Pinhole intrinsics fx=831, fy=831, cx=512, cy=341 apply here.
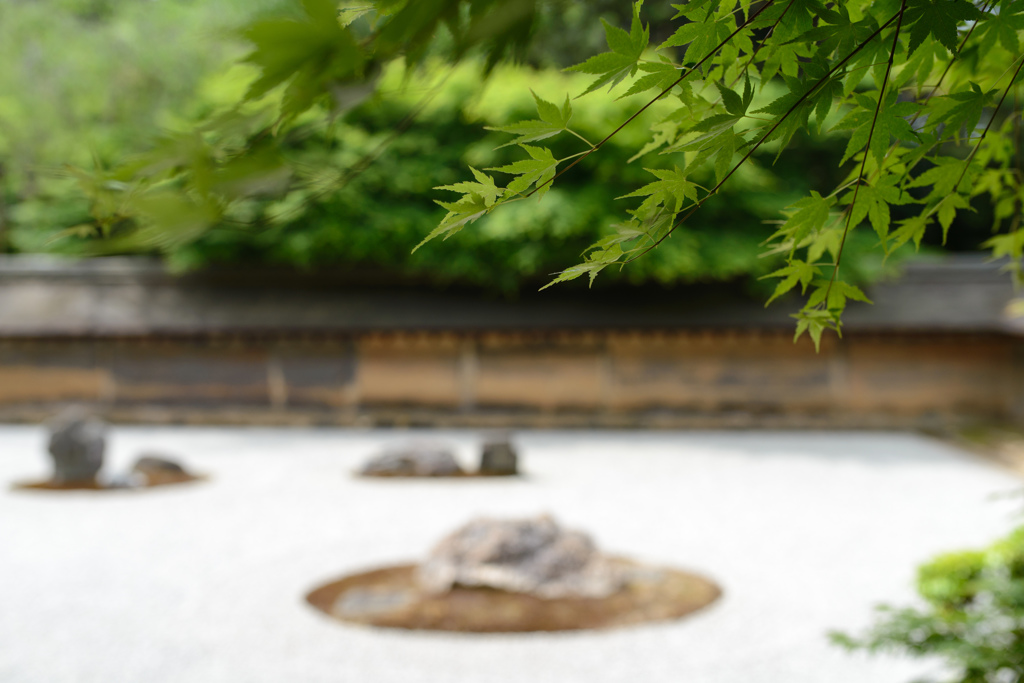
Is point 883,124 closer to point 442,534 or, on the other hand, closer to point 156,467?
point 442,534

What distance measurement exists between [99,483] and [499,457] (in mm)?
4209

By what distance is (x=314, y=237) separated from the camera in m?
13.3

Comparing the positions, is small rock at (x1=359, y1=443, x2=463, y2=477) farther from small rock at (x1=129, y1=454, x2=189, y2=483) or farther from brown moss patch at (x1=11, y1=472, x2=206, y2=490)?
small rock at (x1=129, y1=454, x2=189, y2=483)

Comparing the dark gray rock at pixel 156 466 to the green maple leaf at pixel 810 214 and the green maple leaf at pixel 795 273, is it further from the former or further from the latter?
the green maple leaf at pixel 810 214

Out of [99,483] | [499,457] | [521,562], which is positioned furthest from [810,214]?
[99,483]

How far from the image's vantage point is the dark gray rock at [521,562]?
17.0ft

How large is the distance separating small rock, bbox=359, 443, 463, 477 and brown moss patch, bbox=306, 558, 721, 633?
3.56m

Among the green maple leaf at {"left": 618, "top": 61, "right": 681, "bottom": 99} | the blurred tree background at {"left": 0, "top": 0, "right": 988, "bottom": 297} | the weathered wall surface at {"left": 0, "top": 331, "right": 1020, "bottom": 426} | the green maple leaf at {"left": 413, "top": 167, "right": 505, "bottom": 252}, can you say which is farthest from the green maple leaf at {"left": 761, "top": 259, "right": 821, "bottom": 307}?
the weathered wall surface at {"left": 0, "top": 331, "right": 1020, "bottom": 426}

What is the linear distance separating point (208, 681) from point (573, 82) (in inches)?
488

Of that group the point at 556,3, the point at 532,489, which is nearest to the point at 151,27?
the point at 532,489

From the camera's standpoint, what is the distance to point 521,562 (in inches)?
209

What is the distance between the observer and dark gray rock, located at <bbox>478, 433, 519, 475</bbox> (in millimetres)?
9188

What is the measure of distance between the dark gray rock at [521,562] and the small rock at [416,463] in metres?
Answer: 3.65

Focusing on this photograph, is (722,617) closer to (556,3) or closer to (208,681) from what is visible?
(208,681)
